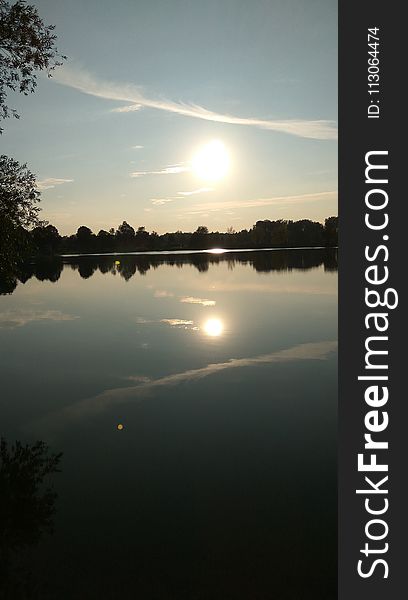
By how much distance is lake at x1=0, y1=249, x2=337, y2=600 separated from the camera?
9914 mm

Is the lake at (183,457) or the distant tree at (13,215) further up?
the distant tree at (13,215)

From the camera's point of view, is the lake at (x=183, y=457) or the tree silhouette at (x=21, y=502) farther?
the tree silhouette at (x=21, y=502)

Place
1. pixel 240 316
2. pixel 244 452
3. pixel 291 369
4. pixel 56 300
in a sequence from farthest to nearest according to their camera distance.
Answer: pixel 56 300, pixel 240 316, pixel 291 369, pixel 244 452

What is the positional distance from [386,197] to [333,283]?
59332mm

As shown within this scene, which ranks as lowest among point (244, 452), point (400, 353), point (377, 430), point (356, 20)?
point (244, 452)

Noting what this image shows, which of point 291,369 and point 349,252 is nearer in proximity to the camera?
point 349,252

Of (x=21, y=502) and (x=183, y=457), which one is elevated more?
Result: (x=183, y=457)

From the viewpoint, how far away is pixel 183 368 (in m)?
26.4

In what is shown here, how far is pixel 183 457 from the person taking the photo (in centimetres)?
1527

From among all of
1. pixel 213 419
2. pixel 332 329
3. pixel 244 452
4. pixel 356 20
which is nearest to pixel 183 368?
pixel 213 419

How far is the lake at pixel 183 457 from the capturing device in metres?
9.91

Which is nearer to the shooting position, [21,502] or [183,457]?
[21,502]

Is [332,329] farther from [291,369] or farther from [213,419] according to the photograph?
[213,419]

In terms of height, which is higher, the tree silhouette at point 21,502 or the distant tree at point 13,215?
the distant tree at point 13,215
